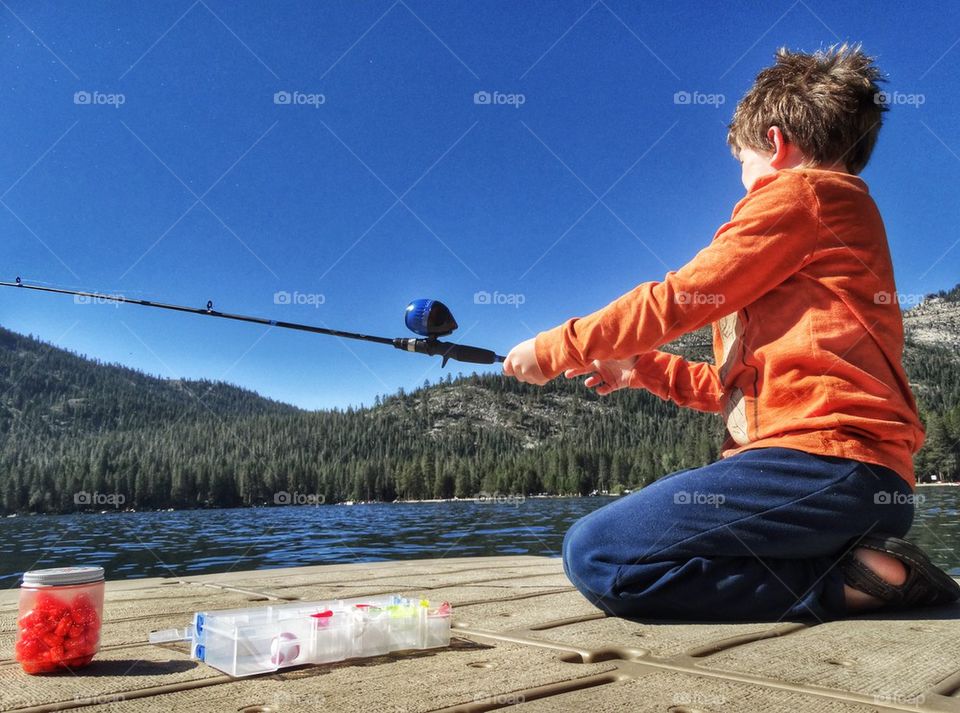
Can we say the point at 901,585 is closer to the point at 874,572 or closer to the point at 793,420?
the point at 874,572

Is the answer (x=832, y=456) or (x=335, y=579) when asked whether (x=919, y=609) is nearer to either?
(x=832, y=456)

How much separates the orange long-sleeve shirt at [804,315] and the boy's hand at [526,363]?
0.32 metres

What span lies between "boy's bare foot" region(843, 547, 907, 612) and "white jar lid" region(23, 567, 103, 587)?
8.13 feet

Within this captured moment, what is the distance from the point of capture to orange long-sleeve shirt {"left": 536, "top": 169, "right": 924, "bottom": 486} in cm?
246

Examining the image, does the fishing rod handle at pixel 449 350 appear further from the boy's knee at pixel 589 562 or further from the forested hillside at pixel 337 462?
the forested hillside at pixel 337 462

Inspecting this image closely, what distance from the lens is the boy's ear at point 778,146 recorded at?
2.85 m

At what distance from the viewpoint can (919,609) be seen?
2.72 m

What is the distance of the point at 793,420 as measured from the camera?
2506mm

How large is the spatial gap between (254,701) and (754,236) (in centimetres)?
211
